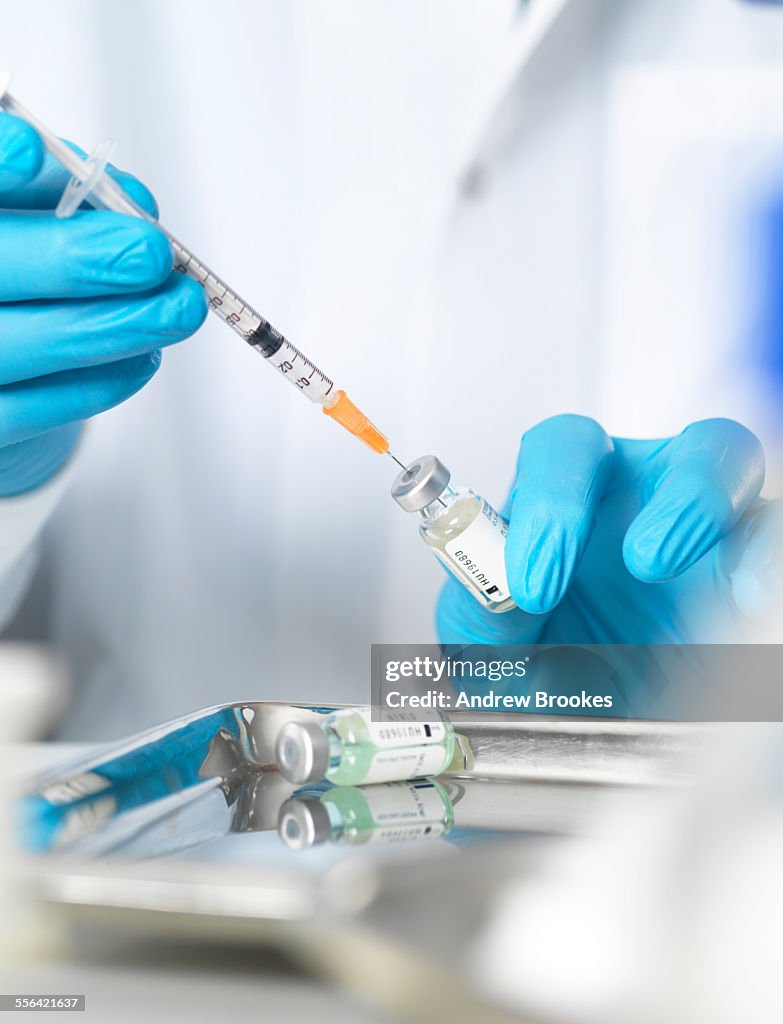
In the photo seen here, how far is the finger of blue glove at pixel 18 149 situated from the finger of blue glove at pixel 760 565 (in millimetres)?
811

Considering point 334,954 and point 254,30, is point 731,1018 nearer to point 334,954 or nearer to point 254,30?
point 334,954

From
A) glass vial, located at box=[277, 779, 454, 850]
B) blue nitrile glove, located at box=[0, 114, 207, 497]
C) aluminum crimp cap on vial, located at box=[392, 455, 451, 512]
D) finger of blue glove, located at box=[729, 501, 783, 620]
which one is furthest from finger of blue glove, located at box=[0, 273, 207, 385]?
finger of blue glove, located at box=[729, 501, 783, 620]

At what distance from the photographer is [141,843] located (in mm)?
614

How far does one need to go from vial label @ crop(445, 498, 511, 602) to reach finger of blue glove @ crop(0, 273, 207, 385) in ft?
1.14

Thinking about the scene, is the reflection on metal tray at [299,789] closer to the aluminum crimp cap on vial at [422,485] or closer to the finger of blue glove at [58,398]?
the aluminum crimp cap on vial at [422,485]

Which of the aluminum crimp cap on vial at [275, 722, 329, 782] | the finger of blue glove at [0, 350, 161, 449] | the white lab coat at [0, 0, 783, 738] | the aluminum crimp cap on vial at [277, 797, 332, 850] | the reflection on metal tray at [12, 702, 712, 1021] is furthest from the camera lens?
the white lab coat at [0, 0, 783, 738]

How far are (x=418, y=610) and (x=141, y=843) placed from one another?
2.88 ft

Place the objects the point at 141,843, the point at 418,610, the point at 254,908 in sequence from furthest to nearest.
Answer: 1. the point at 418,610
2. the point at 141,843
3. the point at 254,908

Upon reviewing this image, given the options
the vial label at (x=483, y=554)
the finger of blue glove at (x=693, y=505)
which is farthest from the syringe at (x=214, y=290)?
the finger of blue glove at (x=693, y=505)

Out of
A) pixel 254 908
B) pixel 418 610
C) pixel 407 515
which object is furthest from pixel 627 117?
pixel 254 908

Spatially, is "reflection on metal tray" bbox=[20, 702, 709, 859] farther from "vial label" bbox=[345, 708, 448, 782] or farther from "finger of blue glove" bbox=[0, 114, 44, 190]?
"finger of blue glove" bbox=[0, 114, 44, 190]

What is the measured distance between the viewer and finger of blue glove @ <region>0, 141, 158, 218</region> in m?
0.95

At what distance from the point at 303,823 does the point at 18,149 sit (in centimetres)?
64

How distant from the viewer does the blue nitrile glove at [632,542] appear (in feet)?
3.13
